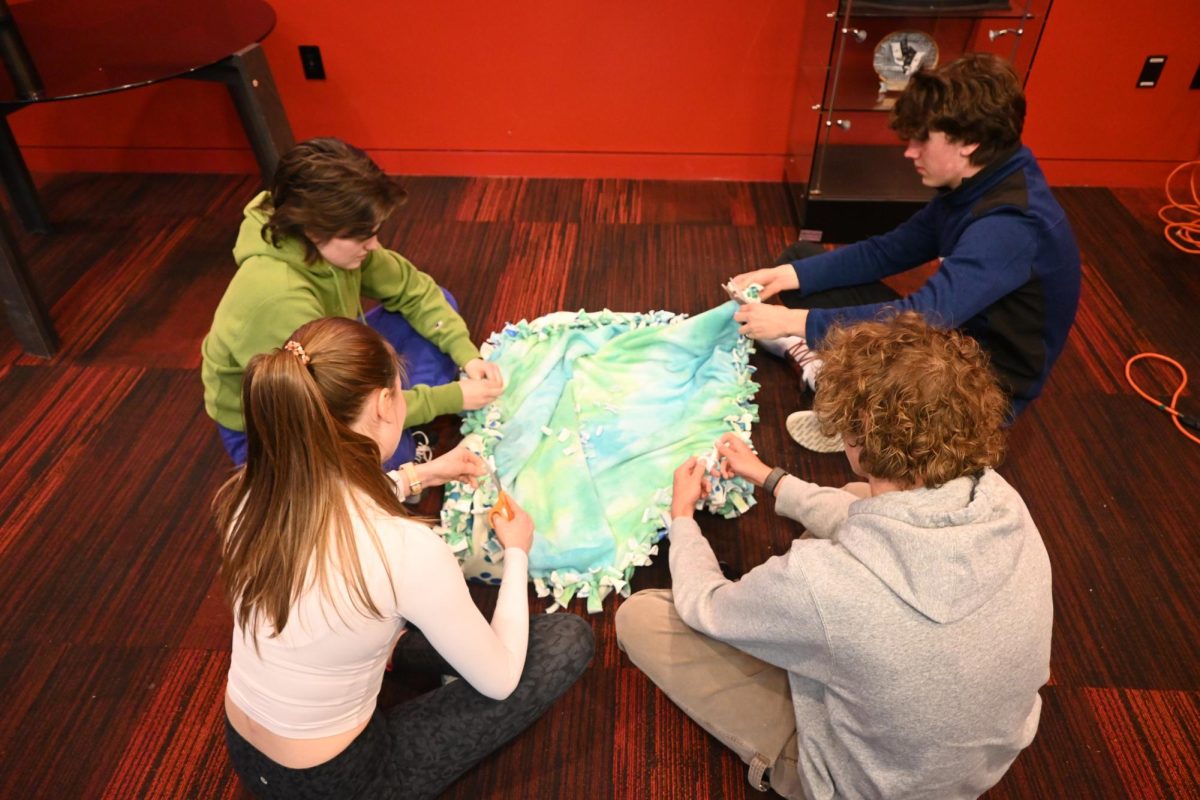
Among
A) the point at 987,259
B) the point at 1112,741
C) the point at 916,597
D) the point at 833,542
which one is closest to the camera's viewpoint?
the point at 916,597

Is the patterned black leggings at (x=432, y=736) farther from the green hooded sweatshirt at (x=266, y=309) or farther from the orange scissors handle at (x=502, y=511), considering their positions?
the green hooded sweatshirt at (x=266, y=309)

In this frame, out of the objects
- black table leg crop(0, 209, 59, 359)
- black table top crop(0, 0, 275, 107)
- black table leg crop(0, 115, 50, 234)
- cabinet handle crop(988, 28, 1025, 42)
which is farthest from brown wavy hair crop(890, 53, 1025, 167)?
black table leg crop(0, 115, 50, 234)

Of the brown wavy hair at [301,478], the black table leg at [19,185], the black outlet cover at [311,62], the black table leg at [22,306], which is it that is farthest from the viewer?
the black outlet cover at [311,62]

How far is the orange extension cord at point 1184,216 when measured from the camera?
2826 millimetres

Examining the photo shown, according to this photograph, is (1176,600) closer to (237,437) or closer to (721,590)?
(721,590)

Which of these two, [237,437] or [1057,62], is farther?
[1057,62]

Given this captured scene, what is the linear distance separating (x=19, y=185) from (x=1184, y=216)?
417 centimetres

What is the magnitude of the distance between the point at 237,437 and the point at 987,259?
5.53 feet

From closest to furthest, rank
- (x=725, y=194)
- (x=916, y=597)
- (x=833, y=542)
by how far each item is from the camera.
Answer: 1. (x=916, y=597)
2. (x=833, y=542)
3. (x=725, y=194)

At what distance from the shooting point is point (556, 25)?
115 inches

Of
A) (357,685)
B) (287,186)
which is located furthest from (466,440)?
(357,685)

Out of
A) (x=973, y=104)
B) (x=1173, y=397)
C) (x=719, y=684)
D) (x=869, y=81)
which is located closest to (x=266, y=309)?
(x=719, y=684)

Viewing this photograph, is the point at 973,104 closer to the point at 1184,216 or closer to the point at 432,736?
the point at 432,736

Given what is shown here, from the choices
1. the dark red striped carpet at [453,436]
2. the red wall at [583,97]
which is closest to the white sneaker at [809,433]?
the dark red striped carpet at [453,436]
